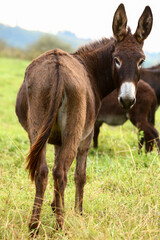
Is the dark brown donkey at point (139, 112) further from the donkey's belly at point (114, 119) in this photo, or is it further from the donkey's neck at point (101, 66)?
the donkey's neck at point (101, 66)

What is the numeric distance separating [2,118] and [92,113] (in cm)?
648

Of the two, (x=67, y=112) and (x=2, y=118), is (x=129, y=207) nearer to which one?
(x=67, y=112)

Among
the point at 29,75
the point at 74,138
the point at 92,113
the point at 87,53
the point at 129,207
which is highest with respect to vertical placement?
the point at 87,53

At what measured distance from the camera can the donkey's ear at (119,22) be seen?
316cm

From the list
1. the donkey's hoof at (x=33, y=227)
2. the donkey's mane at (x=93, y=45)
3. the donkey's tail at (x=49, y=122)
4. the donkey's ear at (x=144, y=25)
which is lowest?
the donkey's hoof at (x=33, y=227)

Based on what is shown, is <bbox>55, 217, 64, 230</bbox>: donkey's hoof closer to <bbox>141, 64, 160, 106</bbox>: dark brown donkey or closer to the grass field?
the grass field

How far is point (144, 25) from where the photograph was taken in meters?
3.27

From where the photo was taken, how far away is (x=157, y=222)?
262 centimetres

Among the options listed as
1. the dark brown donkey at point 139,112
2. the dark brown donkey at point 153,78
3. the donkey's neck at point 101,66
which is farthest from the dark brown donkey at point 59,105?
the dark brown donkey at point 153,78

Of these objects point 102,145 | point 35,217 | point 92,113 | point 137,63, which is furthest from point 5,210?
point 102,145

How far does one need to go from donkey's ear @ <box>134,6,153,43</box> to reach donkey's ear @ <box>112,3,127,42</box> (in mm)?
148

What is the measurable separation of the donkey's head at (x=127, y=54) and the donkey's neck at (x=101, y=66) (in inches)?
8.9

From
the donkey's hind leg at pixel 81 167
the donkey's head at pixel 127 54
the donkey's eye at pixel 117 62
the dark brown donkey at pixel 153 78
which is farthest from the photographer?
the dark brown donkey at pixel 153 78

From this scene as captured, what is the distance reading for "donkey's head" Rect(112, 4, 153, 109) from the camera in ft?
9.12
